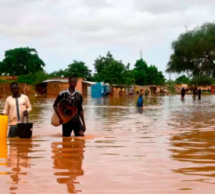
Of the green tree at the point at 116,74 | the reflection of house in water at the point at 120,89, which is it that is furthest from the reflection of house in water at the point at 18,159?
the reflection of house in water at the point at 120,89

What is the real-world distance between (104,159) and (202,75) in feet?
108

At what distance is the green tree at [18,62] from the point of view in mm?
96688

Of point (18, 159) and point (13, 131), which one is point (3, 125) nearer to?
point (13, 131)

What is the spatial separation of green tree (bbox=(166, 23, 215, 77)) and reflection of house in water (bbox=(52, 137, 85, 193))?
1124 inches

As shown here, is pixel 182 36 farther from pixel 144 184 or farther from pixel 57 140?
pixel 144 184

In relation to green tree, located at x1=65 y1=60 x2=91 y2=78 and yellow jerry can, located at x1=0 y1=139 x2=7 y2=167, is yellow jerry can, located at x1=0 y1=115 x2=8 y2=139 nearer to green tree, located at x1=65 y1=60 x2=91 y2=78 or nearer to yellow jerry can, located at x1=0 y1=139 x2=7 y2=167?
yellow jerry can, located at x1=0 y1=139 x2=7 y2=167

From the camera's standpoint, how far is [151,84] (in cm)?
9712

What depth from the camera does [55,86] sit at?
6328 centimetres

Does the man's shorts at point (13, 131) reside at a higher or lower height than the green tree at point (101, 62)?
lower

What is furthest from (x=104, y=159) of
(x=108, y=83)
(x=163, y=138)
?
(x=108, y=83)

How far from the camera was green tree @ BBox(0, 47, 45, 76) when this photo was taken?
96688mm

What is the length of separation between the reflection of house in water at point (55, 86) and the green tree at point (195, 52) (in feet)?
79.9

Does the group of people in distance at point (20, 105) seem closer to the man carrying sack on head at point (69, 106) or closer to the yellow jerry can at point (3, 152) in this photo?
the man carrying sack on head at point (69, 106)

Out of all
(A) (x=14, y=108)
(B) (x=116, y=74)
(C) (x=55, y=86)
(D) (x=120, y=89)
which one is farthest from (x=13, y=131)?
(D) (x=120, y=89)
